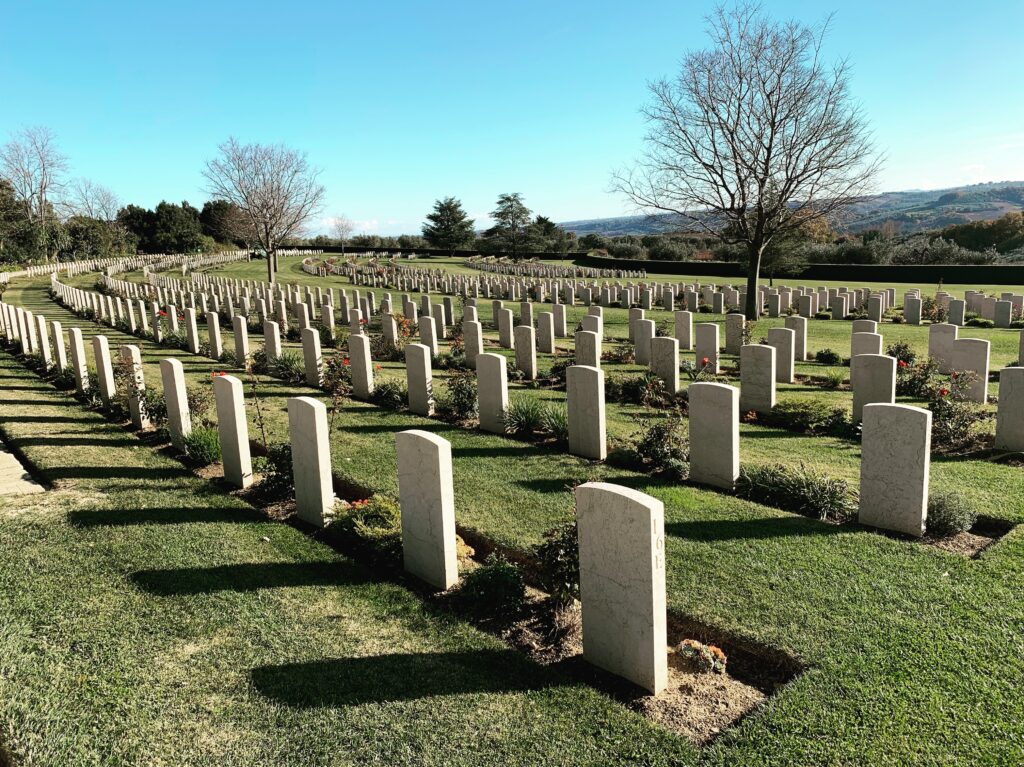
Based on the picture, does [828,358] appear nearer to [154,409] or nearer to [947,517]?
[947,517]

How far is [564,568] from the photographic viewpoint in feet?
14.9

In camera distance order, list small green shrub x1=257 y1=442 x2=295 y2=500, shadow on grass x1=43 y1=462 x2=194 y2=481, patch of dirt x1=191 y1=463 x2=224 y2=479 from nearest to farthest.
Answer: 1. small green shrub x1=257 y1=442 x2=295 y2=500
2. shadow on grass x1=43 y1=462 x2=194 y2=481
3. patch of dirt x1=191 y1=463 x2=224 y2=479

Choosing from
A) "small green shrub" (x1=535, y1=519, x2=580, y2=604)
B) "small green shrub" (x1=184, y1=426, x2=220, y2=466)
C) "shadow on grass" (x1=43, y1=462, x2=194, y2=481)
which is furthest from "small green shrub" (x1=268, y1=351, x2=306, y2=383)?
"small green shrub" (x1=535, y1=519, x2=580, y2=604)

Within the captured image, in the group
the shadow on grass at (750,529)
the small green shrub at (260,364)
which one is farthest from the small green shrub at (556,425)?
the small green shrub at (260,364)

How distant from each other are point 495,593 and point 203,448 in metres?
4.74

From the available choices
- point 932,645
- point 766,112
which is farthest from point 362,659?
→ point 766,112

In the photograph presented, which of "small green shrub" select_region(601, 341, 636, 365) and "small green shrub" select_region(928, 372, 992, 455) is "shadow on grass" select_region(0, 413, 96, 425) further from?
"small green shrub" select_region(928, 372, 992, 455)

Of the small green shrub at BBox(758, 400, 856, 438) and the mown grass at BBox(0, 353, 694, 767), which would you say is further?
the small green shrub at BBox(758, 400, 856, 438)

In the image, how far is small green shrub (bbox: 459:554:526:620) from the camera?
4660mm

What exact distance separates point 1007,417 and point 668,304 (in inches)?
716

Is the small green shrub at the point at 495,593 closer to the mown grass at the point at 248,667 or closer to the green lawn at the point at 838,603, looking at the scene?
the mown grass at the point at 248,667

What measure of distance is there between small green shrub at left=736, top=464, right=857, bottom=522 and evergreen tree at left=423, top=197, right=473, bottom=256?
2683 inches

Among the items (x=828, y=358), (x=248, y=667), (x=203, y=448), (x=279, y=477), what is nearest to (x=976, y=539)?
(x=248, y=667)

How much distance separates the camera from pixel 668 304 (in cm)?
2544
